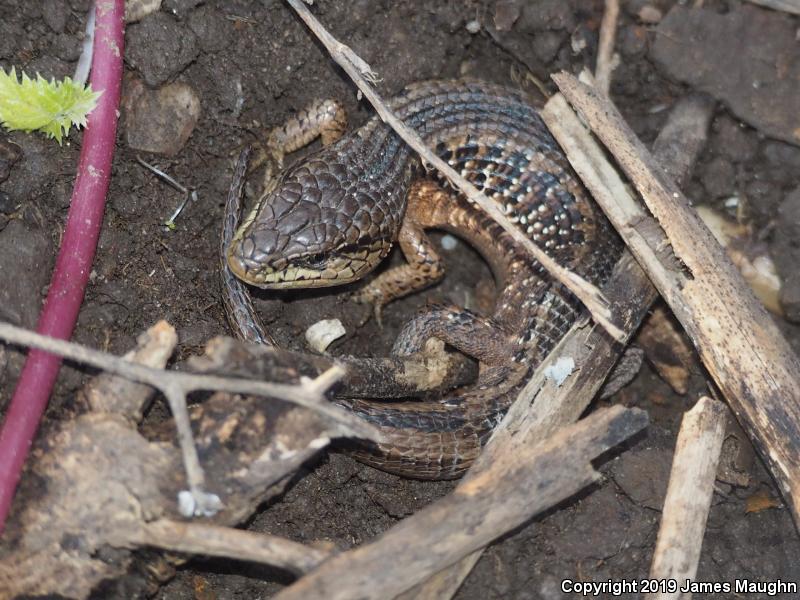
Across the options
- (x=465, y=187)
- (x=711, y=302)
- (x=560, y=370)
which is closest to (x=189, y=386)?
(x=465, y=187)

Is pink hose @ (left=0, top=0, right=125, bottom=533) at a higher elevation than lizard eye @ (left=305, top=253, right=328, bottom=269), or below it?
higher

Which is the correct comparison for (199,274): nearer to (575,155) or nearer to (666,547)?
(575,155)

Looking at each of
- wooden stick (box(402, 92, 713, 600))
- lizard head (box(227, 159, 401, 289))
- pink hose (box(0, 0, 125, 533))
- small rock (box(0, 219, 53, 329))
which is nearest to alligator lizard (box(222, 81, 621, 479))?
lizard head (box(227, 159, 401, 289))

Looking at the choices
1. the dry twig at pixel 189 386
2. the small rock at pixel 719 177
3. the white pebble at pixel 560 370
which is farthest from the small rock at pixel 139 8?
the small rock at pixel 719 177

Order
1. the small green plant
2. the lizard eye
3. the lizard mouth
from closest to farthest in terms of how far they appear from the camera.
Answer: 1. the small green plant
2. the lizard mouth
3. the lizard eye

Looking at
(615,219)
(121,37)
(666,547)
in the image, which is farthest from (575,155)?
(121,37)

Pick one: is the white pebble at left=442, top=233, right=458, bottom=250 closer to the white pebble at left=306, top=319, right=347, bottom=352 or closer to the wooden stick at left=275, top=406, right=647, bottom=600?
the white pebble at left=306, top=319, right=347, bottom=352
